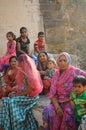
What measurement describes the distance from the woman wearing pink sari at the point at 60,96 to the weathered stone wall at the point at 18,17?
4.52 m

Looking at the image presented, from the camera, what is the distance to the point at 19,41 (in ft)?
26.8

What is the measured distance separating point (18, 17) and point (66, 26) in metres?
2.03

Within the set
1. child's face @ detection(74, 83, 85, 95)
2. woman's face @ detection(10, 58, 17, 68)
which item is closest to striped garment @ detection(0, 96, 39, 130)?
woman's face @ detection(10, 58, 17, 68)

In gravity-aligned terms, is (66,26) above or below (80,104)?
above

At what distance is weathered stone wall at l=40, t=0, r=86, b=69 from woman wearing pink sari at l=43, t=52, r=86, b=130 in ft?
18.0

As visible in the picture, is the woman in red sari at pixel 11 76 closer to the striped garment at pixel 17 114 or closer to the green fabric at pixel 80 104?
the striped garment at pixel 17 114

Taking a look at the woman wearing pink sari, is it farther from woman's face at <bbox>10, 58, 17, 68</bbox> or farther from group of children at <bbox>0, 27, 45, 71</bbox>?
group of children at <bbox>0, 27, 45, 71</bbox>

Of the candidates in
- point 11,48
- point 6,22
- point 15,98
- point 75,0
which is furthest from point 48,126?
point 75,0

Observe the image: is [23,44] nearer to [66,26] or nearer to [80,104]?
[80,104]

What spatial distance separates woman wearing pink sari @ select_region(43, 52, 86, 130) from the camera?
204 inches

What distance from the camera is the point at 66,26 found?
11656 mm

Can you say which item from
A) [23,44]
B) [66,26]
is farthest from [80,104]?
[66,26]

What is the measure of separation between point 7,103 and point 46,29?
229 inches

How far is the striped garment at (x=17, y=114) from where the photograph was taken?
18.1 ft
